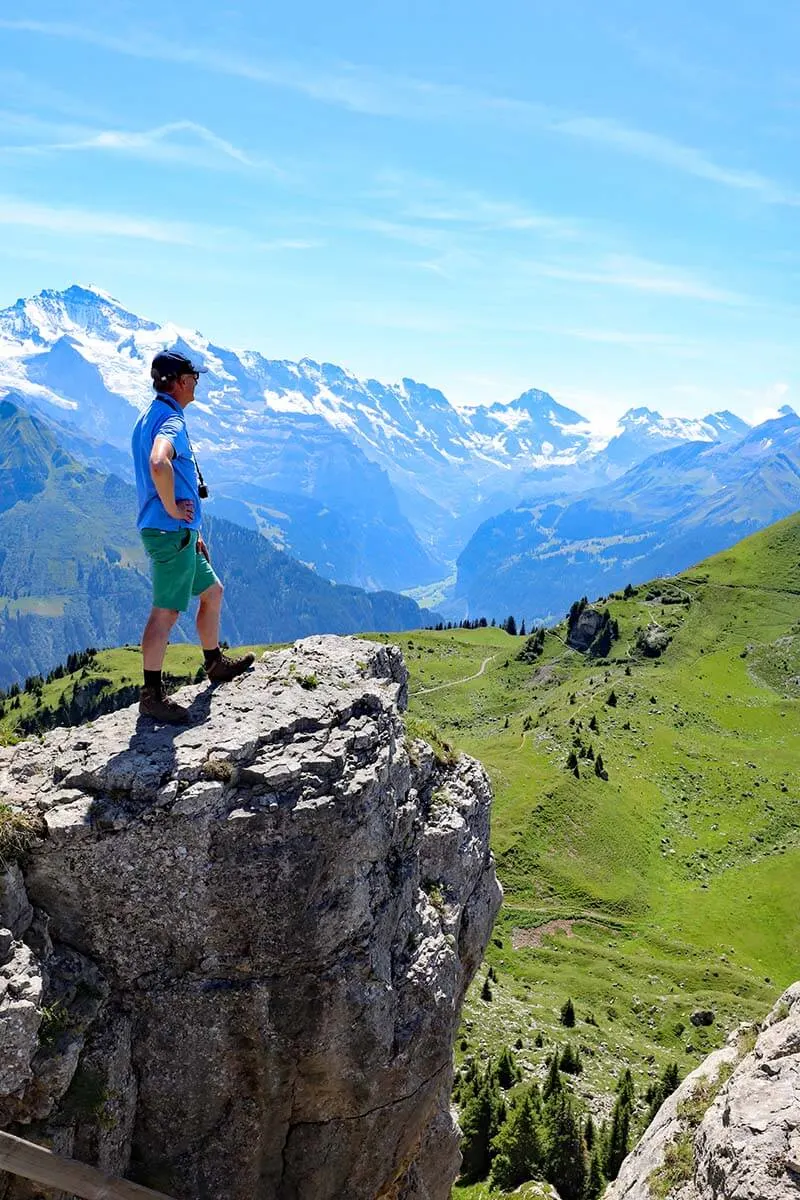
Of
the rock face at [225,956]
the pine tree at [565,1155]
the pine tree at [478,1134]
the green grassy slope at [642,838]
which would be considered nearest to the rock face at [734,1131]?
the rock face at [225,956]

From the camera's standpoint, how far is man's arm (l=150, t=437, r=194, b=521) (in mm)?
13539

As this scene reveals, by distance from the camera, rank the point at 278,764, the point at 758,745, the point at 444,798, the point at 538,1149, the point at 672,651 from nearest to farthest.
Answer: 1. the point at 278,764
2. the point at 444,798
3. the point at 538,1149
4. the point at 758,745
5. the point at 672,651

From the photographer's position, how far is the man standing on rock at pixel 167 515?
14.1 metres

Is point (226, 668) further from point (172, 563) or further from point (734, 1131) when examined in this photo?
point (734, 1131)

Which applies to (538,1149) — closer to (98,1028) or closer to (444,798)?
(444,798)

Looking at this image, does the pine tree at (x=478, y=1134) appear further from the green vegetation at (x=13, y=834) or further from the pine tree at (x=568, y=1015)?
the green vegetation at (x=13, y=834)

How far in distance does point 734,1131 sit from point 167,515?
1416 centimetres

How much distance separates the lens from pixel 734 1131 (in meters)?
13.9

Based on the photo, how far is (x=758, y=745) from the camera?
118 metres


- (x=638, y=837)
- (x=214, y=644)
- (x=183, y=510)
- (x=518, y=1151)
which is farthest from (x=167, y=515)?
(x=638, y=837)

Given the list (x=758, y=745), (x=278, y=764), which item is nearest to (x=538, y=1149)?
(x=278, y=764)

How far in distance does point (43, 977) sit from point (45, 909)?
1114 mm

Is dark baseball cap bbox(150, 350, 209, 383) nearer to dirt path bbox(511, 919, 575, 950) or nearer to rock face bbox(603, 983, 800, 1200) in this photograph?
rock face bbox(603, 983, 800, 1200)

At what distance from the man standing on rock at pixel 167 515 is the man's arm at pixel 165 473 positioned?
19 millimetres
